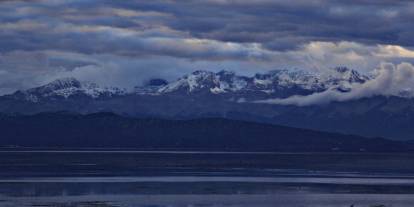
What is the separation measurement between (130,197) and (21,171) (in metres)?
65.9

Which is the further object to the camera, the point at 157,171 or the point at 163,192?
the point at 157,171

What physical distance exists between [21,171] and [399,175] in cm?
7111

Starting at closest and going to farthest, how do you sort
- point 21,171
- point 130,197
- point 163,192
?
point 130,197, point 163,192, point 21,171

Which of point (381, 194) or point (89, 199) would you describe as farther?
point (381, 194)

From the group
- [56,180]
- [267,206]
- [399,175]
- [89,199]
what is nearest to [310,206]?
[267,206]

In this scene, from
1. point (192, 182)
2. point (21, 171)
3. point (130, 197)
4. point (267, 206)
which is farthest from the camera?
point (21, 171)

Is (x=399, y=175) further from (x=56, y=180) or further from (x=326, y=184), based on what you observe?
(x=56, y=180)

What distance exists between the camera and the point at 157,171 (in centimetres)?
18875

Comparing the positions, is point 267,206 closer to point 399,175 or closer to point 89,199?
point 89,199

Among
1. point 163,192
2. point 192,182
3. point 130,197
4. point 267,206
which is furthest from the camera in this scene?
point 192,182

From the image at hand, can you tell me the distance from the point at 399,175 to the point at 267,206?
79257 millimetres

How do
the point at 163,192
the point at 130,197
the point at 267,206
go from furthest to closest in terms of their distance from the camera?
the point at 163,192
the point at 130,197
the point at 267,206

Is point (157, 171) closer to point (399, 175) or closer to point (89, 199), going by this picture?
point (399, 175)

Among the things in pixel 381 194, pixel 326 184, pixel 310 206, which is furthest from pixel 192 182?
pixel 310 206
